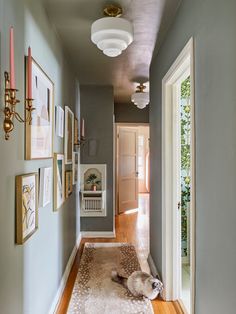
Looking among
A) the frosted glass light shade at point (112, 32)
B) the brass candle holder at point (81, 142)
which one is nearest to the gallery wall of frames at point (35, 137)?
the frosted glass light shade at point (112, 32)

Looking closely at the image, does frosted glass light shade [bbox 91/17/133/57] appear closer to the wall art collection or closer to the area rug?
the wall art collection

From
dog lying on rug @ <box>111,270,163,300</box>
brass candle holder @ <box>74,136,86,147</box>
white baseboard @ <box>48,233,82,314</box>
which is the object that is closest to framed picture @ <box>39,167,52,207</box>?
white baseboard @ <box>48,233,82,314</box>

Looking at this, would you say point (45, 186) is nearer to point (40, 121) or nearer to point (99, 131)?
point (40, 121)

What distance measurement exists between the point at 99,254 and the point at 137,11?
2921 mm

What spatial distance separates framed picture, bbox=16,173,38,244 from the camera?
1.45m

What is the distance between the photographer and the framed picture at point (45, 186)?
6.31 feet

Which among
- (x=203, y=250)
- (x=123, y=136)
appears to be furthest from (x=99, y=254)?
(x=123, y=136)

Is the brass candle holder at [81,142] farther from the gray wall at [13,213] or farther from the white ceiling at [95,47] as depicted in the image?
the gray wall at [13,213]

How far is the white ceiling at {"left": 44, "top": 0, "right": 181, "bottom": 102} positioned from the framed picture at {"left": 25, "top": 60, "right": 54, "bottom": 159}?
22.1 inches

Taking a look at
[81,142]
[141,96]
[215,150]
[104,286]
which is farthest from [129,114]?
[215,150]

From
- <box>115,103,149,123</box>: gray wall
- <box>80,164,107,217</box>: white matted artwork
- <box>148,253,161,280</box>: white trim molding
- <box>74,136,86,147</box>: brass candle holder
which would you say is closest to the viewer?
<box>148,253,161,280</box>: white trim molding

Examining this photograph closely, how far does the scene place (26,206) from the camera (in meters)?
1.54

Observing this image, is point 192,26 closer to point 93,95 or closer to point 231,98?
point 231,98

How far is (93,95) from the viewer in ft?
14.8
